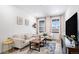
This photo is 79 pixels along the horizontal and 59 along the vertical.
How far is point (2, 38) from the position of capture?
6.01 feet

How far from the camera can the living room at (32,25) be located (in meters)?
1.85

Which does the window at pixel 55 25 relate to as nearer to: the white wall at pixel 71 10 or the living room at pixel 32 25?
the living room at pixel 32 25

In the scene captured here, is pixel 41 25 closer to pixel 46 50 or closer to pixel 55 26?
pixel 55 26

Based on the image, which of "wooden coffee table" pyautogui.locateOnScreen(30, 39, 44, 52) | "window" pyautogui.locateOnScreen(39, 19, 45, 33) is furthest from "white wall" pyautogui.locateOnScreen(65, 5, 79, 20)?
"wooden coffee table" pyautogui.locateOnScreen(30, 39, 44, 52)

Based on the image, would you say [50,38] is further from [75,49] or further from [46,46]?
[75,49]

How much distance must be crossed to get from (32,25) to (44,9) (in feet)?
1.62

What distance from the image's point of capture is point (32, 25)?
6.68ft

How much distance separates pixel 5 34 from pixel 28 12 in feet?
2.41

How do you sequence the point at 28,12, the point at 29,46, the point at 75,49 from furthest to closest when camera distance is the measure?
the point at 29,46, the point at 28,12, the point at 75,49

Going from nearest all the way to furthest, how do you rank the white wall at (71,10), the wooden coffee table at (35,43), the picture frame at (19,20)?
the white wall at (71,10), the picture frame at (19,20), the wooden coffee table at (35,43)

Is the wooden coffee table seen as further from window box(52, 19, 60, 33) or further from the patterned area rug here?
window box(52, 19, 60, 33)

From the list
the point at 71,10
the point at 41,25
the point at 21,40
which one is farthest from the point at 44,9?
the point at 21,40

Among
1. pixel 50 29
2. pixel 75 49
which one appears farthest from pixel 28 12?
pixel 75 49

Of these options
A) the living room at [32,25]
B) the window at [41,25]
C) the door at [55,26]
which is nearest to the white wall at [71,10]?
the living room at [32,25]
